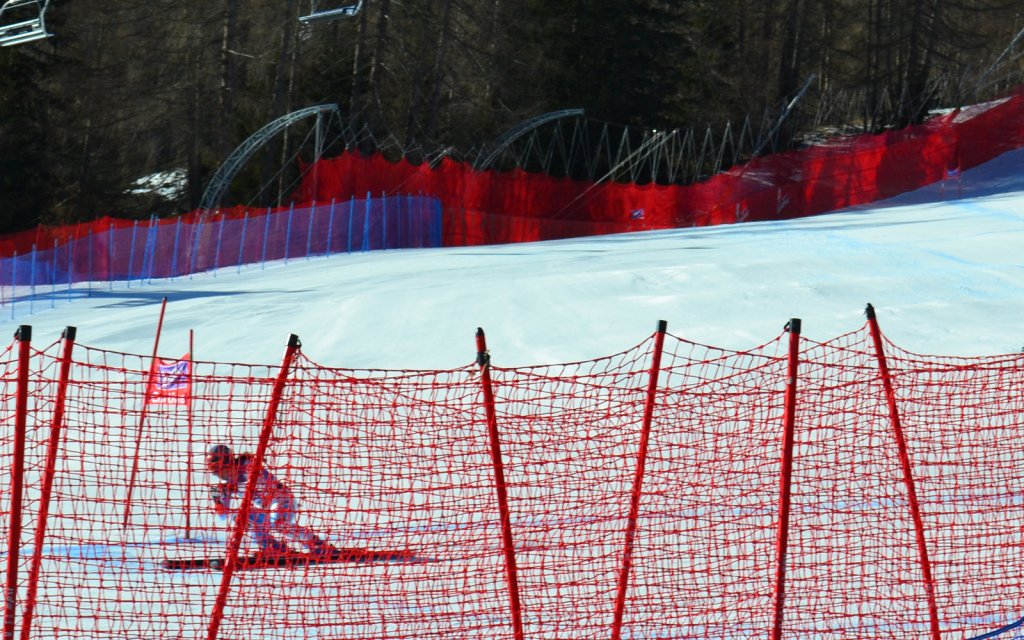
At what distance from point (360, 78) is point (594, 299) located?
24.6 meters

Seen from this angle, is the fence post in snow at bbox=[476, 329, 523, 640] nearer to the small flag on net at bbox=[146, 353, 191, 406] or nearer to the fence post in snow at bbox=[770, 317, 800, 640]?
the fence post in snow at bbox=[770, 317, 800, 640]

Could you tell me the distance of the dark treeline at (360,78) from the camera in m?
40.7

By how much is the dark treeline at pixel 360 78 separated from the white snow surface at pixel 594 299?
17.9 metres

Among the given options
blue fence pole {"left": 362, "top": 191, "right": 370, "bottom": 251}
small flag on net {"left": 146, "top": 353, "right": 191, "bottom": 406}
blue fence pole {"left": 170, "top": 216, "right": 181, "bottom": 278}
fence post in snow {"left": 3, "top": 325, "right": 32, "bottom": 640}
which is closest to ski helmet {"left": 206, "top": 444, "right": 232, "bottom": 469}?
small flag on net {"left": 146, "top": 353, "right": 191, "bottom": 406}

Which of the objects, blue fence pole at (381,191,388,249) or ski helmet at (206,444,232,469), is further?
blue fence pole at (381,191,388,249)

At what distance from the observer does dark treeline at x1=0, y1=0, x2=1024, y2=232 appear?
4069 cm

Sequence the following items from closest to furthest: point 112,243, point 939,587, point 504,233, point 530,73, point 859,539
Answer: point 939,587 < point 859,539 < point 112,243 < point 504,233 < point 530,73

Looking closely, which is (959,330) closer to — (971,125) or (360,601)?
(360,601)

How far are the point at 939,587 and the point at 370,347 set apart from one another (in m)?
9.32

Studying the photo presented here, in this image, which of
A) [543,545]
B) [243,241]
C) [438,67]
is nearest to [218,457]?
[543,545]

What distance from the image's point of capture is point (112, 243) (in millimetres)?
25234

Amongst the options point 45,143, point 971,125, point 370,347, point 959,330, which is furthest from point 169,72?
point 959,330

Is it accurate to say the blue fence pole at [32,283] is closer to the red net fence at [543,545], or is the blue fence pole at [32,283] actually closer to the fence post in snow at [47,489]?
the red net fence at [543,545]

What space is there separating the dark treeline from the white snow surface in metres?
17.9
